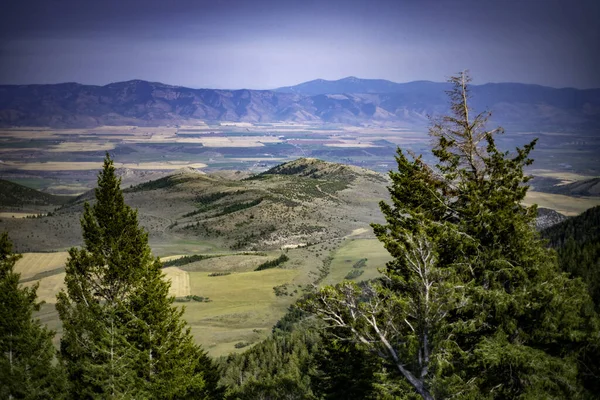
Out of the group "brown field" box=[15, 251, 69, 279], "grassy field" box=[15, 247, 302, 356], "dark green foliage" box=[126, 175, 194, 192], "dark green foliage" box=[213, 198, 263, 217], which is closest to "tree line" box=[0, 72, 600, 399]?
"grassy field" box=[15, 247, 302, 356]

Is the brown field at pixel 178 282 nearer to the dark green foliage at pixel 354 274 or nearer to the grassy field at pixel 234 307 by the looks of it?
the grassy field at pixel 234 307

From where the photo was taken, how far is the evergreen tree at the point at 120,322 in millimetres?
16172

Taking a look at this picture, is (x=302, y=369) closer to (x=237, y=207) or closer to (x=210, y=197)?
(x=237, y=207)

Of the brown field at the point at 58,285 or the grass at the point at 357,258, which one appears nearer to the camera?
the brown field at the point at 58,285

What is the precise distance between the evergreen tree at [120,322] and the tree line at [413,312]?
55 mm

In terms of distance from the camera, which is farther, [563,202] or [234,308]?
[563,202]

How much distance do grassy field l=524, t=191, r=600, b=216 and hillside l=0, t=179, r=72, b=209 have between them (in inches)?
6058

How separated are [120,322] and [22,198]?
6980 inches

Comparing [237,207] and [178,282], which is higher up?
[237,207]

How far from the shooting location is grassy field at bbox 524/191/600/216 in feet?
434

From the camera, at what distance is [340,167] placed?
577 ft

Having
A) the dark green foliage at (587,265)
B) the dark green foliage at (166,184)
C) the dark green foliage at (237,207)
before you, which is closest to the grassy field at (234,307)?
the dark green foliage at (587,265)

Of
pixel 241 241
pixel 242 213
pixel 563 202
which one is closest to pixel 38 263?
pixel 241 241

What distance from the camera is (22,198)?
170500mm
